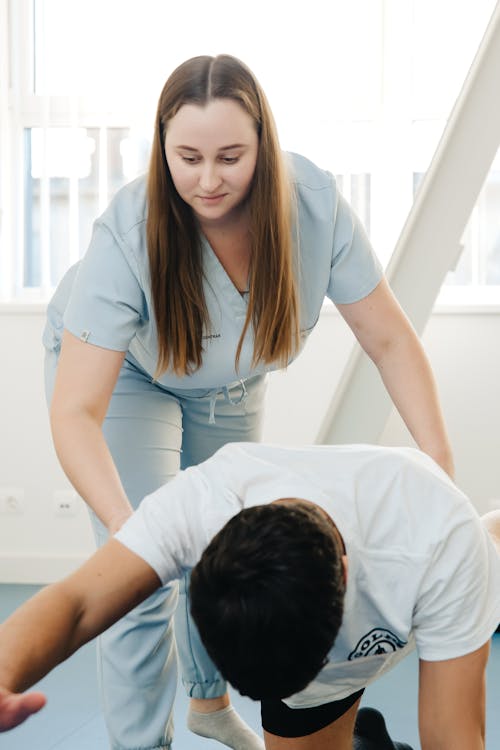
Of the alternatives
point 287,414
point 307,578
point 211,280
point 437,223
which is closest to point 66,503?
point 287,414

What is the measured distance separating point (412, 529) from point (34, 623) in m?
0.44

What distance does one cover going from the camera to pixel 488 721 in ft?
6.66

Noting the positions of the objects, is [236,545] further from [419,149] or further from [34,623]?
[419,149]

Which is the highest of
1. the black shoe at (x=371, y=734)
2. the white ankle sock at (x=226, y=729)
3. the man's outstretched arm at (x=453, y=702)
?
the man's outstretched arm at (x=453, y=702)

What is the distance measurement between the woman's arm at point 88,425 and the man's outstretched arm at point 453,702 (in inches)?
17.6

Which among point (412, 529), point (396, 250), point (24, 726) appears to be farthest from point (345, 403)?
point (412, 529)

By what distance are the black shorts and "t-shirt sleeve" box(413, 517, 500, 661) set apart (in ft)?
1.03

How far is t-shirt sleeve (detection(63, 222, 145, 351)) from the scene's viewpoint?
143cm

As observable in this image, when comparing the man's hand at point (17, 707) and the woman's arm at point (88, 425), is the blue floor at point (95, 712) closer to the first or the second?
the woman's arm at point (88, 425)

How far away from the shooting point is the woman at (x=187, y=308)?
1354mm

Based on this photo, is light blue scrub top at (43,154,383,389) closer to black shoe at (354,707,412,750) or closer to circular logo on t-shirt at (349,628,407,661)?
circular logo on t-shirt at (349,628,407,661)

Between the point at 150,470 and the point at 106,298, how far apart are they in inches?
13.0

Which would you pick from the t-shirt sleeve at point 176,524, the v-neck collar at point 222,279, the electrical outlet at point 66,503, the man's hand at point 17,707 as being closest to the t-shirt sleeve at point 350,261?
the v-neck collar at point 222,279

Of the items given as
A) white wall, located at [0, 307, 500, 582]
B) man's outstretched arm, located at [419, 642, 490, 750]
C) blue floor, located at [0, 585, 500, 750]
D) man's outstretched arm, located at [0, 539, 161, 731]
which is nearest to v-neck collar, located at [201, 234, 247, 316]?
man's outstretched arm, located at [0, 539, 161, 731]
